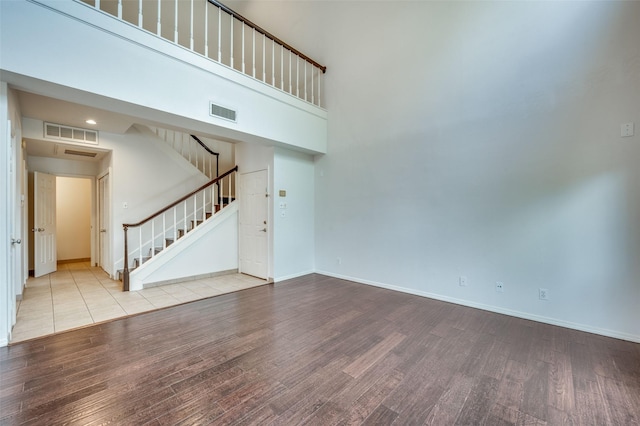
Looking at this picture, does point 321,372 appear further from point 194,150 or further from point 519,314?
point 194,150

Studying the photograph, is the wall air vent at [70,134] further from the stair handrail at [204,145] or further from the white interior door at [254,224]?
the white interior door at [254,224]

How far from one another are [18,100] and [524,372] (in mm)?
6232

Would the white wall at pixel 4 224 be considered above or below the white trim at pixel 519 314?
above

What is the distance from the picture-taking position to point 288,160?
506 centimetres

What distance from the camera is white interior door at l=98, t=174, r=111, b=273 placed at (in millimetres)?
5535

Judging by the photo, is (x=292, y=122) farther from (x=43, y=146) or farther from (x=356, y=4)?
(x=43, y=146)

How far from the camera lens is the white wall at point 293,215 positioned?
4.89m

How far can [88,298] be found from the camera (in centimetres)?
391

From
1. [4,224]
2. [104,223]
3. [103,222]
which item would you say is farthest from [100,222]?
[4,224]

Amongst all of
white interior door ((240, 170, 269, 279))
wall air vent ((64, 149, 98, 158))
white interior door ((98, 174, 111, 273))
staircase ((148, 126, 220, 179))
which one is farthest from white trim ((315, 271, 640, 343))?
wall air vent ((64, 149, 98, 158))

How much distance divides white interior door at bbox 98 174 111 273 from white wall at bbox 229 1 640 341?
15.5 feet

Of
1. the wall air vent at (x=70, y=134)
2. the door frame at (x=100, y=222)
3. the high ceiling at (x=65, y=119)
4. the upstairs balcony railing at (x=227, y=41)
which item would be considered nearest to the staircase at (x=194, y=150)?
the high ceiling at (x=65, y=119)

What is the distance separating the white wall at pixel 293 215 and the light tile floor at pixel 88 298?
650 millimetres

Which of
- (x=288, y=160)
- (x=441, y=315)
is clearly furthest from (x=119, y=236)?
(x=441, y=315)
